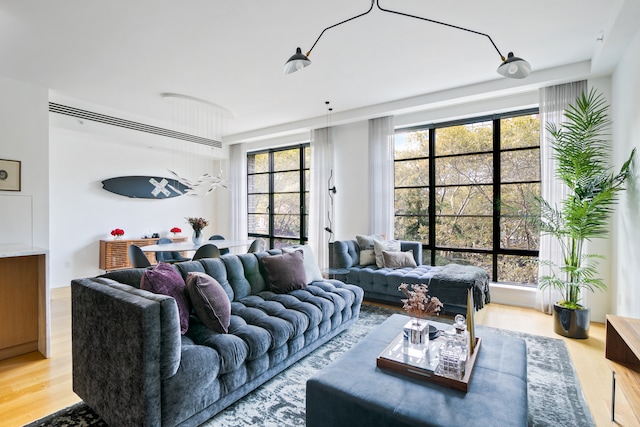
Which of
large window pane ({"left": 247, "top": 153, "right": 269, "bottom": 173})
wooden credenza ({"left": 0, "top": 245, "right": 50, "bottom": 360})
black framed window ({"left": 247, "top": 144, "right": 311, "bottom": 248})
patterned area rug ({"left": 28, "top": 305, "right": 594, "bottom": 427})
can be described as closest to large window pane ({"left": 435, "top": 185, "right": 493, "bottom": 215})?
patterned area rug ({"left": 28, "top": 305, "right": 594, "bottom": 427})

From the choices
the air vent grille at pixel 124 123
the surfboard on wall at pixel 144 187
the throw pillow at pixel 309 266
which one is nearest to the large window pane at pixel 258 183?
the air vent grille at pixel 124 123

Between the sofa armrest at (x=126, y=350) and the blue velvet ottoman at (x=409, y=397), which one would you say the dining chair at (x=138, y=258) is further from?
the blue velvet ottoman at (x=409, y=397)

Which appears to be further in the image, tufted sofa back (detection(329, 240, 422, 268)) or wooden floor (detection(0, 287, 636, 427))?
tufted sofa back (detection(329, 240, 422, 268))

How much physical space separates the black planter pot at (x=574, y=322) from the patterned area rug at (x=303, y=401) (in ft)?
1.60

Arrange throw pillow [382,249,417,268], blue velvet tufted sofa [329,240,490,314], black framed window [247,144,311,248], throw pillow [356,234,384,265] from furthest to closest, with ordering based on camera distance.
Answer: black framed window [247,144,311,248]
throw pillow [356,234,384,265]
throw pillow [382,249,417,268]
blue velvet tufted sofa [329,240,490,314]

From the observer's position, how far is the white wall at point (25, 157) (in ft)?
12.4

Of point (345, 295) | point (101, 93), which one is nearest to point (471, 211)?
point (345, 295)

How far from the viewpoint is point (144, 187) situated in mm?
6516

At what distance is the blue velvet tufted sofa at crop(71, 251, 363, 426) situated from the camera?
1.65 meters

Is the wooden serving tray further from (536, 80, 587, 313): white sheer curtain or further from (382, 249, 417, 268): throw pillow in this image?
(536, 80, 587, 313): white sheer curtain

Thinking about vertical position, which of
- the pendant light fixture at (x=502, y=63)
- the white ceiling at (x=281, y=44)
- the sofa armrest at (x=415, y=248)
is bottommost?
the sofa armrest at (x=415, y=248)

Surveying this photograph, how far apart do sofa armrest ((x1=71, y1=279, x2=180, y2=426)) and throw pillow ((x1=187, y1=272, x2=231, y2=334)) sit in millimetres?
393

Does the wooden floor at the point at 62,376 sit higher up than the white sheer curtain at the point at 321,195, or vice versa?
the white sheer curtain at the point at 321,195

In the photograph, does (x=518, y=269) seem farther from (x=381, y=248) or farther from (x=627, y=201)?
(x=381, y=248)
